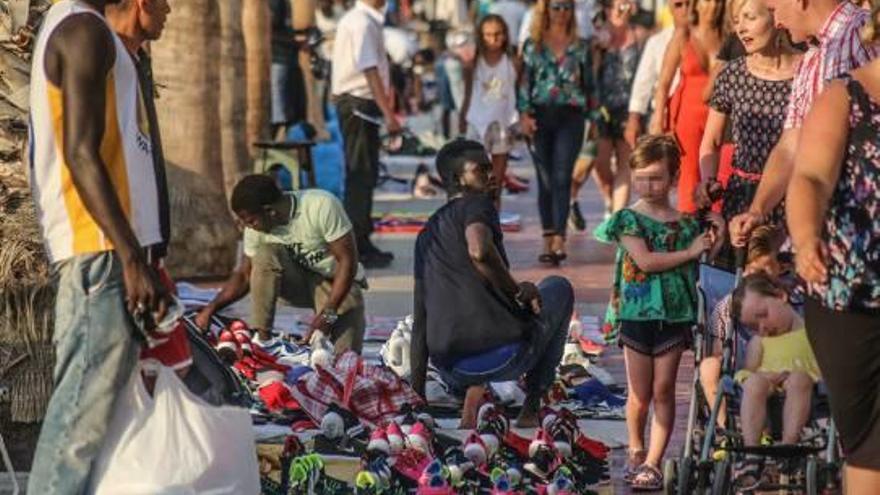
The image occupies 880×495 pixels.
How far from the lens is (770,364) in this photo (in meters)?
8.80

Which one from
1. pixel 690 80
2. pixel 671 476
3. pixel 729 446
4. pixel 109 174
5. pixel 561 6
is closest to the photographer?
pixel 109 174

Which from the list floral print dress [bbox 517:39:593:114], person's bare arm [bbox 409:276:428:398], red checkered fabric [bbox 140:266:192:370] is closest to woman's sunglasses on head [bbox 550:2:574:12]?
floral print dress [bbox 517:39:593:114]

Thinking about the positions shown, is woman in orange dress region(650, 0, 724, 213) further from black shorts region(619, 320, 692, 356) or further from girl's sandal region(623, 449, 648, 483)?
black shorts region(619, 320, 692, 356)

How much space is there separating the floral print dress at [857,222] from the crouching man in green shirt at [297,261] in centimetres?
434

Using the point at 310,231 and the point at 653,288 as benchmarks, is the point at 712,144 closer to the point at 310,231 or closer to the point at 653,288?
the point at 653,288

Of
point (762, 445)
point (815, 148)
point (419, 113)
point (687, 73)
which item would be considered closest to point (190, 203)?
point (687, 73)

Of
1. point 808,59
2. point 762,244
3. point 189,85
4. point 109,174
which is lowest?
point 189,85

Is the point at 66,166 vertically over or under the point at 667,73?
over

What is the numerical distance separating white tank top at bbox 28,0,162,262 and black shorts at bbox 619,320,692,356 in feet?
9.68

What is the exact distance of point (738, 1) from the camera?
11359mm

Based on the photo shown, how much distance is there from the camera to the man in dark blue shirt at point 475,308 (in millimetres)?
Result: 10727

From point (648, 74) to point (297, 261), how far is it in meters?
6.27

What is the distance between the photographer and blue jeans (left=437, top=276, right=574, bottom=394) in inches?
424

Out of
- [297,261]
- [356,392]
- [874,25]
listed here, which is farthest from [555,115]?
[874,25]
